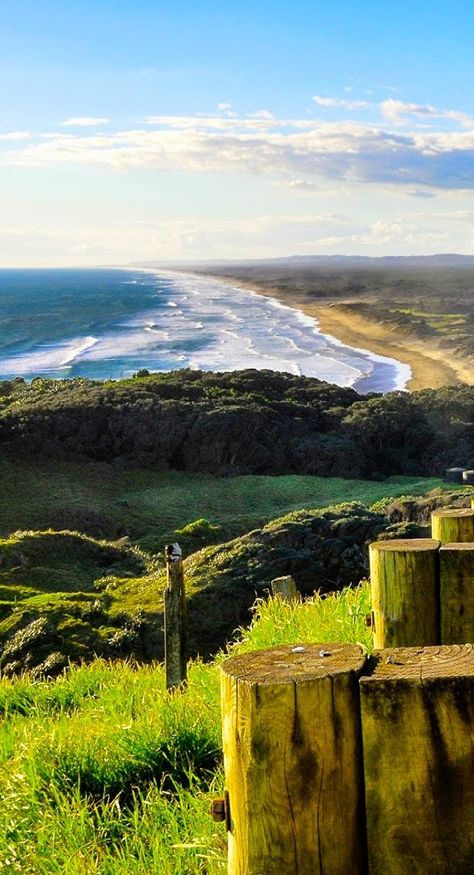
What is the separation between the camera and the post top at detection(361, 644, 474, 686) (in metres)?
2.65

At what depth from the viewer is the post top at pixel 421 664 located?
8.69ft

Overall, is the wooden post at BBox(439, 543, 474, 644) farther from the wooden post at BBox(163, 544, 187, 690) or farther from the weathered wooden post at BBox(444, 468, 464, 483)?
the weathered wooden post at BBox(444, 468, 464, 483)

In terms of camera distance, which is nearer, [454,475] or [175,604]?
[175,604]

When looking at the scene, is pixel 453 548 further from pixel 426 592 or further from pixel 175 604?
pixel 175 604

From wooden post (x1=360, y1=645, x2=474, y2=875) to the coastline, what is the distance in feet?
132

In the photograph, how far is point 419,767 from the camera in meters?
2.66

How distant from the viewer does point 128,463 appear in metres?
24.4

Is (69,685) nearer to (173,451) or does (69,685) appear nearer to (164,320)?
(173,451)

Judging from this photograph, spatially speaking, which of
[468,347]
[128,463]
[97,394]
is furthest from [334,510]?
[468,347]

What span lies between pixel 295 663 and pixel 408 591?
1.46m

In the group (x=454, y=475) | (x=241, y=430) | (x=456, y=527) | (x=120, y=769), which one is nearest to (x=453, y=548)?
(x=456, y=527)

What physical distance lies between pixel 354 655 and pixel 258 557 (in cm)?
992

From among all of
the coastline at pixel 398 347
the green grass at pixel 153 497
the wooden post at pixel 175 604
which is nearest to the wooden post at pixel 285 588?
the wooden post at pixel 175 604

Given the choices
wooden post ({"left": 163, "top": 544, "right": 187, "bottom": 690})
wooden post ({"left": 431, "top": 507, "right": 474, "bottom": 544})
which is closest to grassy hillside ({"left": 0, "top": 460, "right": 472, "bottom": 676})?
wooden post ({"left": 163, "top": 544, "right": 187, "bottom": 690})
